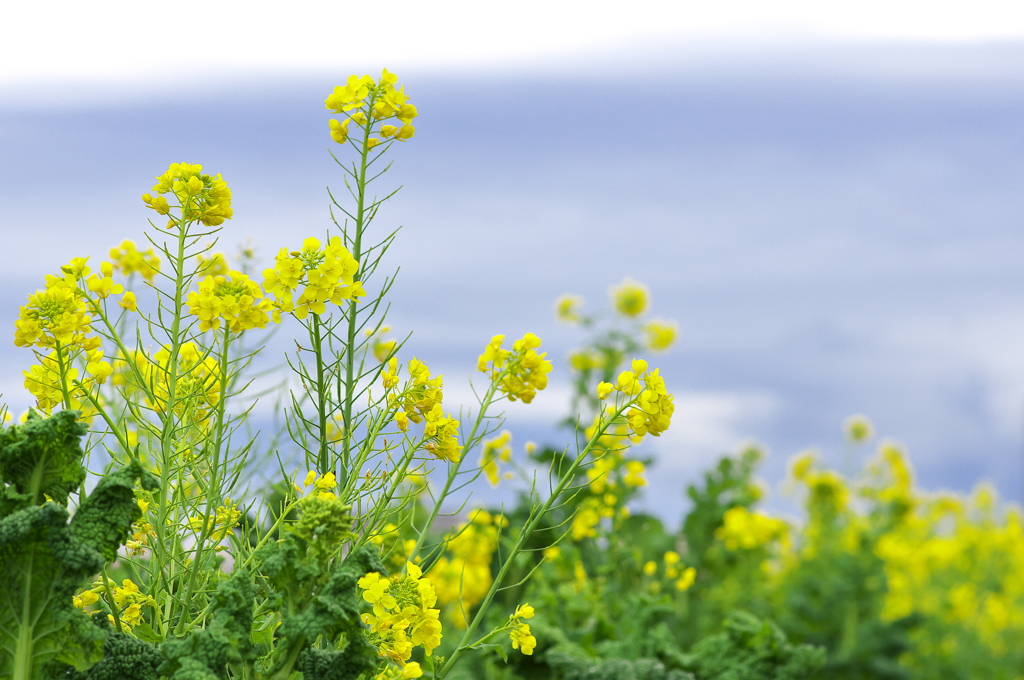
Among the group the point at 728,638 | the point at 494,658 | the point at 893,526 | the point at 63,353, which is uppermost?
the point at 893,526

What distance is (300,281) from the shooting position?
1.99 metres

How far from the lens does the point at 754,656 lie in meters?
3.13

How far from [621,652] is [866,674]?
355 centimetres

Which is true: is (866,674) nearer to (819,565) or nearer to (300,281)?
(819,565)

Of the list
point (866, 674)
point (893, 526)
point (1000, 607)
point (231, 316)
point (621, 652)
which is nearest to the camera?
point (231, 316)

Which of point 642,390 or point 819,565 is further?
point 819,565

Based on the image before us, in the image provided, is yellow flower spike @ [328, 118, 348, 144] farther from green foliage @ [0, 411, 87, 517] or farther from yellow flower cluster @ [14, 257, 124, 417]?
green foliage @ [0, 411, 87, 517]

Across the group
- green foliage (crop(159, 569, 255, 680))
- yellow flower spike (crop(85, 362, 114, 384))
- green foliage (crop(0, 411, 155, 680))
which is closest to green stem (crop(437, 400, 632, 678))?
green foliage (crop(159, 569, 255, 680))

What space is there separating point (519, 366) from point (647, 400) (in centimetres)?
30

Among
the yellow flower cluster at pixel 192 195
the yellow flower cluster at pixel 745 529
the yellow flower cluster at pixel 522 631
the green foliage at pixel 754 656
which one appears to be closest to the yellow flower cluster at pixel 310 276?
the yellow flower cluster at pixel 192 195

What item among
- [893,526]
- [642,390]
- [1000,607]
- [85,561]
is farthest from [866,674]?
[85,561]

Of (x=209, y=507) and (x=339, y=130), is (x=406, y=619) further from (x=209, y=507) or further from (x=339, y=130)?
(x=339, y=130)

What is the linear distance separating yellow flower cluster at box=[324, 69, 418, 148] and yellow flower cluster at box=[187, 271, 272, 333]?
1.80 ft

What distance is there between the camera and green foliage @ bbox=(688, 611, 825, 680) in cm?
Answer: 310
